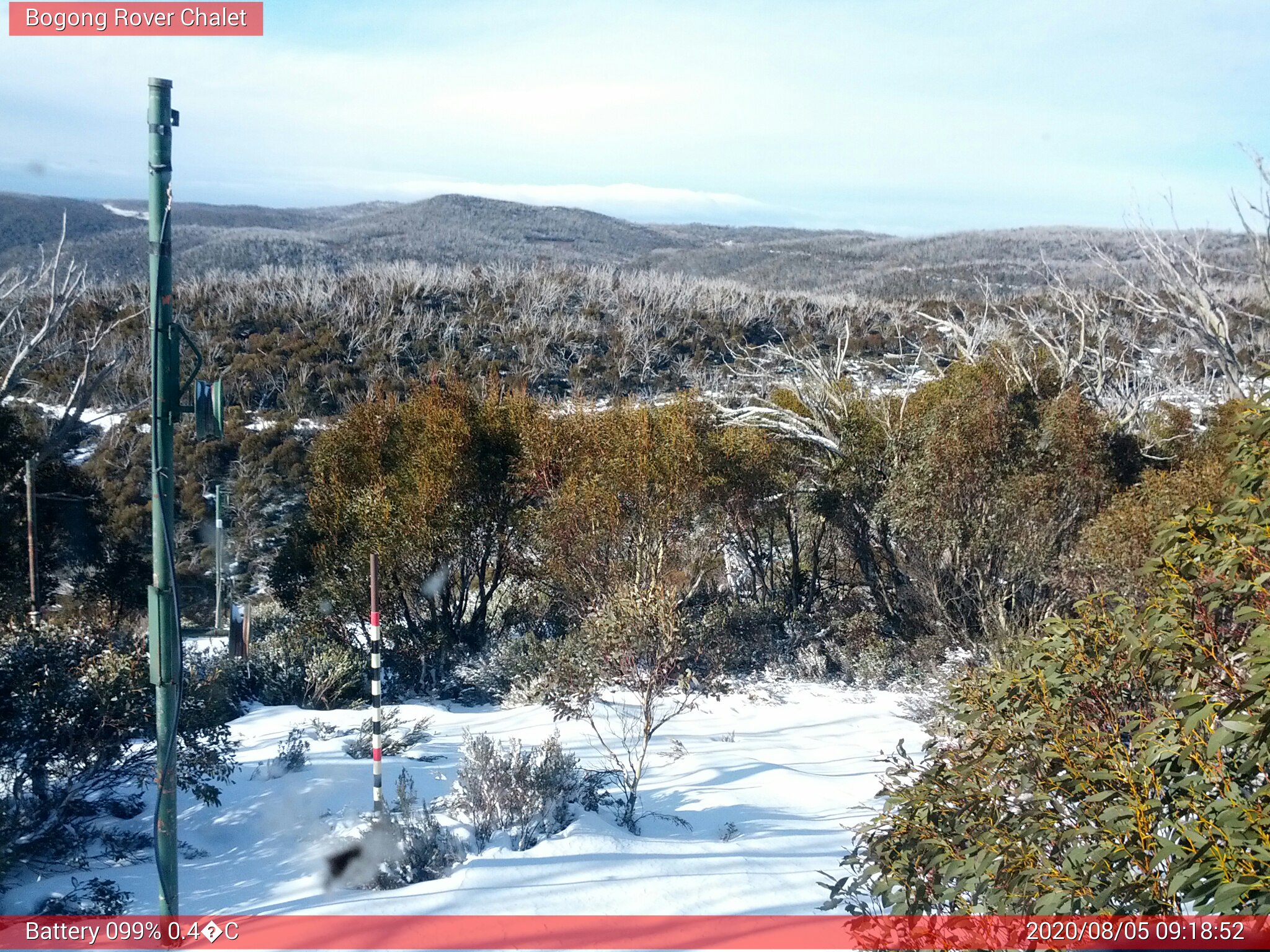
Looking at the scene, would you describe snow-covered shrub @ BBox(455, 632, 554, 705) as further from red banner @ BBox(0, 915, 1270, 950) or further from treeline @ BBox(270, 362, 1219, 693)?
red banner @ BBox(0, 915, 1270, 950)

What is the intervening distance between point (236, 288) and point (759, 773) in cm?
3274

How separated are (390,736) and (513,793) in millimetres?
2210

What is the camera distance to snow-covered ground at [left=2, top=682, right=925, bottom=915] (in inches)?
170

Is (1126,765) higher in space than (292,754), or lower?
higher

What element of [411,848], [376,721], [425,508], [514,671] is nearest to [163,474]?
[411,848]

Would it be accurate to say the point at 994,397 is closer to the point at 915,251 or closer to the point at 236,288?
Answer: the point at 236,288

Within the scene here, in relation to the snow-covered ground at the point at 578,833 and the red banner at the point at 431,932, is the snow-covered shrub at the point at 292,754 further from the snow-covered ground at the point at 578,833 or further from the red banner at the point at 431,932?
the red banner at the point at 431,932

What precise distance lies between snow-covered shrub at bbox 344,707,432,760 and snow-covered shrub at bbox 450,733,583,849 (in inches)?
48.5

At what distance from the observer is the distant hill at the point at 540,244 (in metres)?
40.4

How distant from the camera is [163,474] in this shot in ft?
11.3

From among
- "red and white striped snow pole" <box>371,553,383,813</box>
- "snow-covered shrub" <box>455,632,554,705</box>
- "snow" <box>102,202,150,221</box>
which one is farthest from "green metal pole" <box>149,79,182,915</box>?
"snow" <box>102,202,150,221</box>

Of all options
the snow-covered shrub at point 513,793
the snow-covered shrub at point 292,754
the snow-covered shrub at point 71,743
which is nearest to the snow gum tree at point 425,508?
the snow-covered shrub at point 292,754

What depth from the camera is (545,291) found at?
36.2 meters

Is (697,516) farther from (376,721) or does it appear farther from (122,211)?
(122,211)
